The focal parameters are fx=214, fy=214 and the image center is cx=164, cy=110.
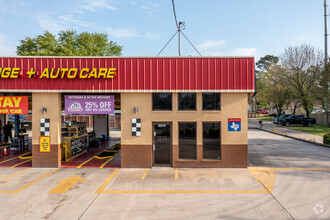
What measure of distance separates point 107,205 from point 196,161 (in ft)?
18.5

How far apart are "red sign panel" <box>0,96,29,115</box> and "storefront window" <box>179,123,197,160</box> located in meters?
8.93

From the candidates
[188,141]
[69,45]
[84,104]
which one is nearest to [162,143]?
[188,141]

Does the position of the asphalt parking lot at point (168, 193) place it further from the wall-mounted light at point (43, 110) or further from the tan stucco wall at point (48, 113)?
the wall-mounted light at point (43, 110)

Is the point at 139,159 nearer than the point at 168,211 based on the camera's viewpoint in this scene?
No

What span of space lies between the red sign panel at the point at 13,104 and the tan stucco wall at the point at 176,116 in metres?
5.80

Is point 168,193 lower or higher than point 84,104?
lower

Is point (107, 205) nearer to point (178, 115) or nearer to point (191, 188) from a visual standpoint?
point (191, 188)

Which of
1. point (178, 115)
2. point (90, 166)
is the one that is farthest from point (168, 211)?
point (90, 166)

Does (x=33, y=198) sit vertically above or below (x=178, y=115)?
below

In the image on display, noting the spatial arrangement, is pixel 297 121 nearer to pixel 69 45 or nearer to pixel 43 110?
pixel 43 110

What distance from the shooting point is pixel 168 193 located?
26.1 feet

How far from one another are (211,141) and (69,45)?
3819 cm

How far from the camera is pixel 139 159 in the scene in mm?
11398

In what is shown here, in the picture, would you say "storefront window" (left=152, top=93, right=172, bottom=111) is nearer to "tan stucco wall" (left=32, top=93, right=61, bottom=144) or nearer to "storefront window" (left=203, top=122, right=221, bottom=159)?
"storefront window" (left=203, top=122, right=221, bottom=159)
